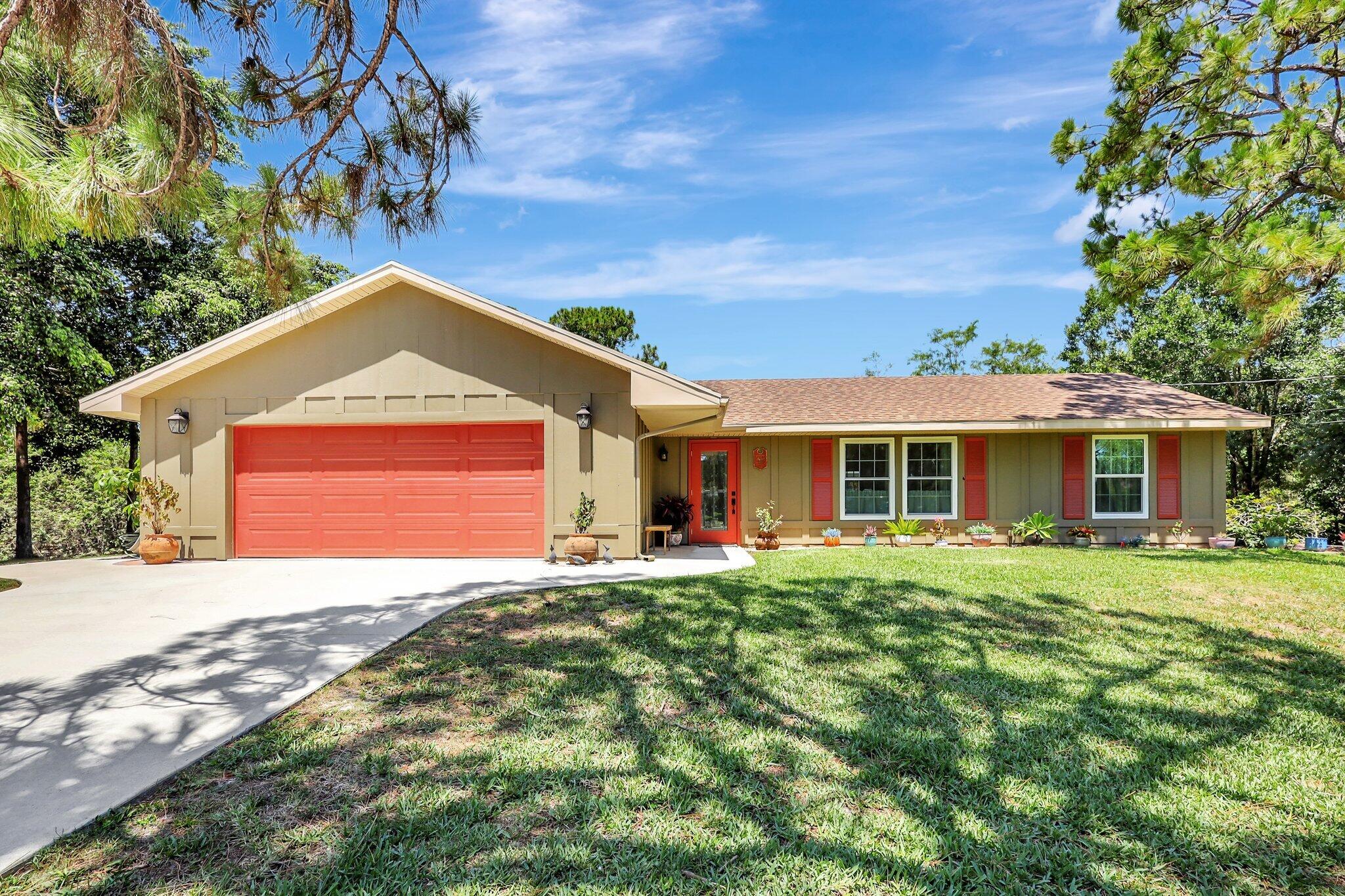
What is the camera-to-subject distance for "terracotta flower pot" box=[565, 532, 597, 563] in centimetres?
898

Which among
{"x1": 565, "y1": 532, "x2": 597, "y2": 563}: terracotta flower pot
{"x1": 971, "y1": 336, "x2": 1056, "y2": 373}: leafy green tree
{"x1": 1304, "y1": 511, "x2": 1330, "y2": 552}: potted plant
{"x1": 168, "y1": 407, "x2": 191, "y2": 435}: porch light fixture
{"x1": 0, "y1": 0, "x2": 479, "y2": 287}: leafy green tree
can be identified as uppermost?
{"x1": 971, "y1": 336, "x2": 1056, "y2": 373}: leafy green tree

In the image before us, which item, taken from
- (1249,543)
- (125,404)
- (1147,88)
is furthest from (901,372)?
(125,404)

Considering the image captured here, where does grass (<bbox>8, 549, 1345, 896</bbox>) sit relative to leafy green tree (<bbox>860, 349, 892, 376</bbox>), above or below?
below

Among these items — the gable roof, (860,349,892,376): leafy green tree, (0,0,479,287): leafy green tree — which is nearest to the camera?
(0,0,479,287): leafy green tree

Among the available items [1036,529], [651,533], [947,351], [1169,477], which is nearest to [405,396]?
[651,533]

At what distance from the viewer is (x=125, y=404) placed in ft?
31.5

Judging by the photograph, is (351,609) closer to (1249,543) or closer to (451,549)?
(451,549)

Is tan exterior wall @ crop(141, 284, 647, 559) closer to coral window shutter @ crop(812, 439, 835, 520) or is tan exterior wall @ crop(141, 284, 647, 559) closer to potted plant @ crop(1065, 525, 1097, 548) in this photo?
coral window shutter @ crop(812, 439, 835, 520)

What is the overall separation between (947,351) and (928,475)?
21.2 meters

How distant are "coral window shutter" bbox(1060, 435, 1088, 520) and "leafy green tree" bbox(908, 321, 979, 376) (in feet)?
62.1

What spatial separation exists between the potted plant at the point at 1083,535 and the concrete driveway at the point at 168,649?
6.64 meters

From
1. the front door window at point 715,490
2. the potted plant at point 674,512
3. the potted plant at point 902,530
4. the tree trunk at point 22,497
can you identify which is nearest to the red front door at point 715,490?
the front door window at point 715,490

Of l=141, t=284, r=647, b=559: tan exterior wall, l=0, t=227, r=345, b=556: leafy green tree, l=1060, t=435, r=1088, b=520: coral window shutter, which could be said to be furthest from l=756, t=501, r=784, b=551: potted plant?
l=0, t=227, r=345, b=556: leafy green tree

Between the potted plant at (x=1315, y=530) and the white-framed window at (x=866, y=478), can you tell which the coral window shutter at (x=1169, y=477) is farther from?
the white-framed window at (x=866, y=478)
